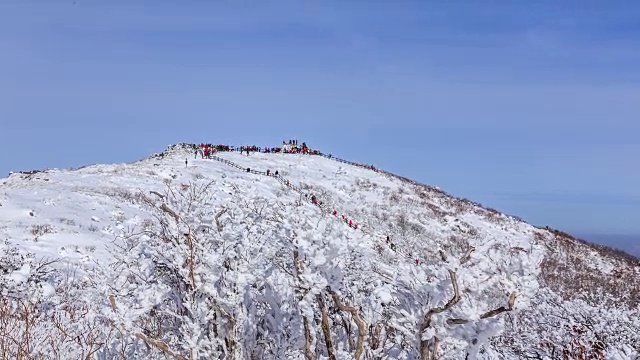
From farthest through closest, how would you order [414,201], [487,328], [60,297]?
1. [414,201]
2. [60,297]
3. [487,328]

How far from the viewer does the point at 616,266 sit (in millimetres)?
48469

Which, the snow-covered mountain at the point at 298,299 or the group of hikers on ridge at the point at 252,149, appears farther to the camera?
the group of hikers on ridge at the point at 252,149

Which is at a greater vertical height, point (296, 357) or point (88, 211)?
point (88, 211)

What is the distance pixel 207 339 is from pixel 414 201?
4843 centimetres

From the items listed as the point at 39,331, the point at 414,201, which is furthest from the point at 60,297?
the point at 414,201

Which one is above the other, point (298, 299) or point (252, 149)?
point (252, 149)

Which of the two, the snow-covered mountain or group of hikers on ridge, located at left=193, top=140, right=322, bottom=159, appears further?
group of hikers on ridge, located at left=193, top=140, right=322, bottom=159

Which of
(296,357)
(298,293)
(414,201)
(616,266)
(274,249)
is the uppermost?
(414,201)

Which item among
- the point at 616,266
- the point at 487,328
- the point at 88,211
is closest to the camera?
the point at 487,328

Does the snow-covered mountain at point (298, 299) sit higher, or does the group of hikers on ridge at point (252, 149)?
the group of hikers on ridge at point (252, 149)

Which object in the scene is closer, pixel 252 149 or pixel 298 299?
pixel 298 299

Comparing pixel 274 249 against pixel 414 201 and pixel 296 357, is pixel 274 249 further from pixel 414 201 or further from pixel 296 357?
pixel 414 201

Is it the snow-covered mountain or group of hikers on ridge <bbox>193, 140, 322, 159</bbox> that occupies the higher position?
group of hikers on ridge <bbox>193, 140, 322, 159</bbox>

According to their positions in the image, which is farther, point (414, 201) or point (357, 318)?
point (414, 201)
